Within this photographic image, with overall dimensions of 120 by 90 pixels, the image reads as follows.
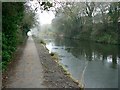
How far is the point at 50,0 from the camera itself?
1359cm

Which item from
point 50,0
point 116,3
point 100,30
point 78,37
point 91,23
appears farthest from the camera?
point 78,37

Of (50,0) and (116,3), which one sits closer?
(50,0)

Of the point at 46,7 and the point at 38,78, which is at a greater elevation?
the point at 46,7

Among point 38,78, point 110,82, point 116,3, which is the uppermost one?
point 116,3

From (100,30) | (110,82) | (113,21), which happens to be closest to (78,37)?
(100,30)

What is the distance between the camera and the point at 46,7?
547 inches

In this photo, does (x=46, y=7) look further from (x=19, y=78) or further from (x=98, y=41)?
(x=98, y=41)

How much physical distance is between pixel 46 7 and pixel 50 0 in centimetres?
52

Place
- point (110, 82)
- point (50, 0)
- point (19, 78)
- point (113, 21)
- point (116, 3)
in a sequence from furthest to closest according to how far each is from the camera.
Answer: point (113, 21)
point (116, 3)
point (110, 82)
point (50, 0)
point (19, 78)

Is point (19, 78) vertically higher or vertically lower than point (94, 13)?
lower

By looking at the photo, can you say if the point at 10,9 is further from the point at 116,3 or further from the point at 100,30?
the point at 100,30

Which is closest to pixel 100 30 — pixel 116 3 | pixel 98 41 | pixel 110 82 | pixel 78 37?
pixel 98 41

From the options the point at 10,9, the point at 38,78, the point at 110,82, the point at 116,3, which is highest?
the point at 116,3

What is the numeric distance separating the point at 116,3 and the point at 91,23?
1638cm
